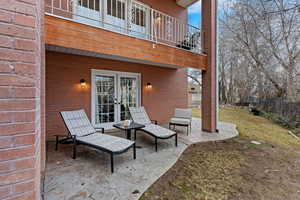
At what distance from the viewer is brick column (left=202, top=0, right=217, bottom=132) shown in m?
5.68

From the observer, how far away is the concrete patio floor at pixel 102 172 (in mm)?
2291

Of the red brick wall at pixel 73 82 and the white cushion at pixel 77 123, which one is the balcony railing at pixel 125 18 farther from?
the white cushion at pixel 77 123

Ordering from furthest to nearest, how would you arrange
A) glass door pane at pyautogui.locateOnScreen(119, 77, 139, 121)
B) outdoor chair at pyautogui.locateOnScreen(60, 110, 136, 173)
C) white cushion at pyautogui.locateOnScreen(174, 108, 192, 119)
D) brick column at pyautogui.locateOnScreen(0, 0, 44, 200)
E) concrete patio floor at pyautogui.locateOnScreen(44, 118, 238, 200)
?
glass door pane at pyautogui.locateOnScreen(119, 77, 139, 121), white cushion at pyautogui.locateOnScreen(174, 108, 192, 119), outdoor chair at pyautogui.locateOnScreen(60, 110, 136, 173), concrete patio floor at pyautogui.locateOnScreen(44, 118, 238, 200), brick column at pyautogui.locateOnScreen(0, 0, 44, 200)

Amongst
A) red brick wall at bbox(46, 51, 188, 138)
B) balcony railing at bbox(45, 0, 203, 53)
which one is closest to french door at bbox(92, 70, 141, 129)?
red brick wall at bbox(46, 51, 188, 138)

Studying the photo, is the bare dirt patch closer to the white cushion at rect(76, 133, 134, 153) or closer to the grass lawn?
the grass lawn

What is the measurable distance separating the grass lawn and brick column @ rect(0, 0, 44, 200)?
1812 millimetres

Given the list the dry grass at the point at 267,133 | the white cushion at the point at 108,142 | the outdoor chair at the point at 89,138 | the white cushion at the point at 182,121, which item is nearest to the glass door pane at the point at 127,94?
the white cushion at the point at 182,121

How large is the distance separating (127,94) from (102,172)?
3.97 meters

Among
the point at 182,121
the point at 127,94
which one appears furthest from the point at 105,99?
the point at 182,121

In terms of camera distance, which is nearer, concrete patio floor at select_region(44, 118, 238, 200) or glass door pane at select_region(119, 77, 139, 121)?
concrete patio floor at select_region(44, 118, 238, 200)

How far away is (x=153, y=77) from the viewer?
7.17 meters

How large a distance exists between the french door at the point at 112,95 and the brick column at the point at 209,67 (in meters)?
2.93

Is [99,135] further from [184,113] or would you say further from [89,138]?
[184,113]

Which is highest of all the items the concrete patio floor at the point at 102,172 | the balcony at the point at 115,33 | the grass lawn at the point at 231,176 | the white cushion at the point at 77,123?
the balcony at the point at 115,33
